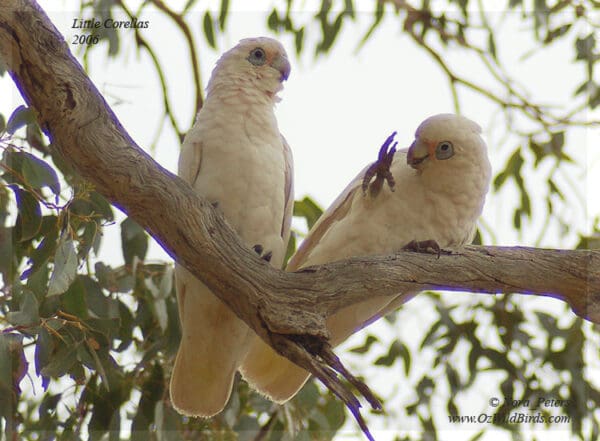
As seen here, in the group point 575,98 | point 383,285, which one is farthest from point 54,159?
point 575,98

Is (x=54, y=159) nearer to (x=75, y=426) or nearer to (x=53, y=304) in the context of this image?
(x=53, y=304)

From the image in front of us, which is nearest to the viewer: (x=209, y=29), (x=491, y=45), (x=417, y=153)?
(x=417, y=153)

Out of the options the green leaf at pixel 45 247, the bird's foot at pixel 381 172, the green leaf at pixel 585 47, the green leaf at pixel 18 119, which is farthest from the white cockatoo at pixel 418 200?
the green leaf at pixel 585 47

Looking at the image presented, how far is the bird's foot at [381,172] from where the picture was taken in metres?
2.13

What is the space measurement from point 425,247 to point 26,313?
0.92 m

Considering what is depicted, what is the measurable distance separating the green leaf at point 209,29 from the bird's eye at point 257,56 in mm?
1133

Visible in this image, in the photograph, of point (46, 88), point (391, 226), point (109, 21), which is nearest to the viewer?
point (46, 88)

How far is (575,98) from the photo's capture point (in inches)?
143

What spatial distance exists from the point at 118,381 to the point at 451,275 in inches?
38.4

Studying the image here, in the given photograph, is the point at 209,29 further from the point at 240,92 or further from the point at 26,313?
the point at 26,313

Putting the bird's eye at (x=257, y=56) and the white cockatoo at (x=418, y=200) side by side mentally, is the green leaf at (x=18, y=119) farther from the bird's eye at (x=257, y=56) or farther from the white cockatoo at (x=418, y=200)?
the white cockatoo at (x=418, y=200)

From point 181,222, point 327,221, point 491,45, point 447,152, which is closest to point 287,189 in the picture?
point 327,221

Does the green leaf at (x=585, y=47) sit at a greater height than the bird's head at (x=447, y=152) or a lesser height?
greater

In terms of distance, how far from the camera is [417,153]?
2.21 metres
